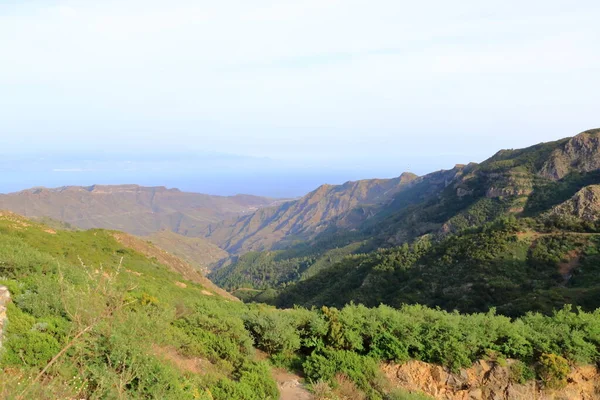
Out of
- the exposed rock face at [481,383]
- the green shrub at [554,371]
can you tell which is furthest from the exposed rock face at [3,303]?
the green shrub at [554,371]

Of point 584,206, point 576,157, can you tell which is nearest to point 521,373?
point 584,206

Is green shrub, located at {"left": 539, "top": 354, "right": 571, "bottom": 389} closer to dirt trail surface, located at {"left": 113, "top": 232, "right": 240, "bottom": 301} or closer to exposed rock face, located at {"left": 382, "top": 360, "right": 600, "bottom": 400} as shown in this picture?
exposed rock face, located at {"left": 382, "top": 360, "right": 600, "bottom": 400}

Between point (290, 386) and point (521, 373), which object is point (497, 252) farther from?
point (290, 386)

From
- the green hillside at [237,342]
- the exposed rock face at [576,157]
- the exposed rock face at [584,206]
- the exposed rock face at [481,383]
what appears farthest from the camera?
the exposed rock face at [576,157]

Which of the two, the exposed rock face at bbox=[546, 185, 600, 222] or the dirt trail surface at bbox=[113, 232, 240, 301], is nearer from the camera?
the dirt trail surface at bbox=[113, 232, 240, 301]

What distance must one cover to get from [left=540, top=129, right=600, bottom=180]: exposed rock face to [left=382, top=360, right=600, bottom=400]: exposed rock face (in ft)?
270

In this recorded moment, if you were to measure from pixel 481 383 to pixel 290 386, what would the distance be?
4.91 meters

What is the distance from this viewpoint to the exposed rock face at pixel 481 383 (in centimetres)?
873

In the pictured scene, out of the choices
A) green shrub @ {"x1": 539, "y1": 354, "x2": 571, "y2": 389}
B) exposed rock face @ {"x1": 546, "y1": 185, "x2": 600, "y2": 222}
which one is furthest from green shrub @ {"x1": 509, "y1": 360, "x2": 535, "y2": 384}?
exposed rock face @ {"x1": 546, "y1": 185, "x2": 600, "y2": 222}

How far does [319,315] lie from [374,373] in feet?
8.51

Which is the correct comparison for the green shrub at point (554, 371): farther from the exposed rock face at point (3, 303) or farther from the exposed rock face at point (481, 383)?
the exposed rock face at point (3, 303)

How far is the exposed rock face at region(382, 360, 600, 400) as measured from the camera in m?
8.73

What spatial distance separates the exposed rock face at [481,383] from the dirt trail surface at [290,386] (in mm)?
2382

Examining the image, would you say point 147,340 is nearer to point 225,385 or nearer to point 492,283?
point 225,385
